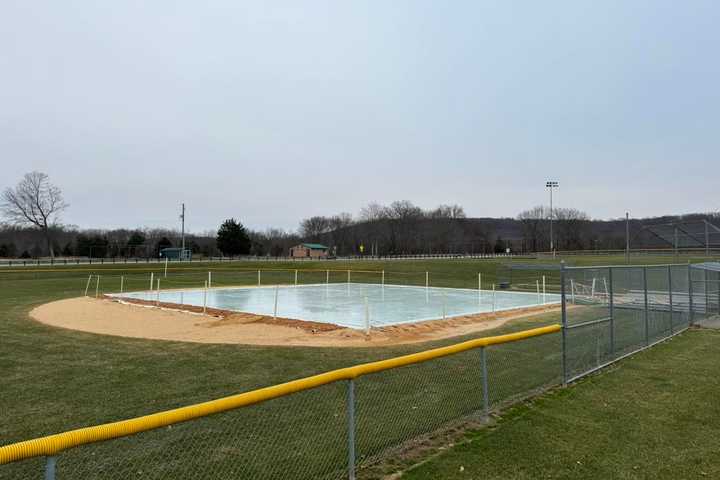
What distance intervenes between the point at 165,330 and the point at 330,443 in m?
10.9

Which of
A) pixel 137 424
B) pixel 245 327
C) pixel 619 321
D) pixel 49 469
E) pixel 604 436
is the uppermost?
pixel 137 424

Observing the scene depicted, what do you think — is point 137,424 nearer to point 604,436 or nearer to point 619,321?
point 604,436

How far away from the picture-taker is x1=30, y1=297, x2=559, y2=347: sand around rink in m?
12.8

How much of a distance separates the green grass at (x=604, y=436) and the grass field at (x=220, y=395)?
0.71m

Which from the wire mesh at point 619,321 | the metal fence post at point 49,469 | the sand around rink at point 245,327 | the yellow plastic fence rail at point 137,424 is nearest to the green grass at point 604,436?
the wire mesh at point 619,321

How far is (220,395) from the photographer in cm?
723

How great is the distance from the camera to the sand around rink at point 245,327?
41.9ft

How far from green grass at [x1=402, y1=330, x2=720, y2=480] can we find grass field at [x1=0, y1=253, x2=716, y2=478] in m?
0.71

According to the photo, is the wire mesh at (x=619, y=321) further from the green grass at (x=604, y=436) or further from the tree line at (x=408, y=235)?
the tree line at (x=408, y=235)

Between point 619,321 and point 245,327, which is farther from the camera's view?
point 245,327

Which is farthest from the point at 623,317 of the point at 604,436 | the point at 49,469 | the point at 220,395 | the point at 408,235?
the point at 408,235

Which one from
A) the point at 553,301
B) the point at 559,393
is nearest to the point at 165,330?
the point at 559,393

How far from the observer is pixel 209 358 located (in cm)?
1006

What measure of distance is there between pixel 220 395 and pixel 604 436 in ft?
17.5
